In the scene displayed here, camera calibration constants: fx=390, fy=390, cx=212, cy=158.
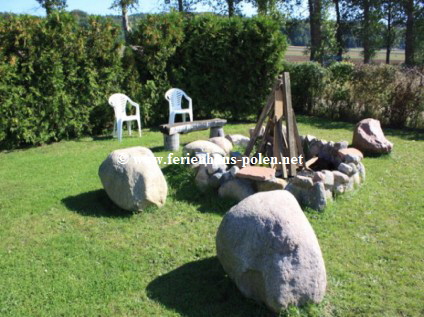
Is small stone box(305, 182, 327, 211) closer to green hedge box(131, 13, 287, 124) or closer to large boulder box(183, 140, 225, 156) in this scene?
large boulder box(183, 140, 225, 156)

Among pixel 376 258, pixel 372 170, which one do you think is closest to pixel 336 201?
pixel 376 258

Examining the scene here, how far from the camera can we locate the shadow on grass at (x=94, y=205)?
186 inches

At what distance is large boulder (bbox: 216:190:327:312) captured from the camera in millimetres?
2855

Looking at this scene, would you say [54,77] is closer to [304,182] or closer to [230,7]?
[304,182]

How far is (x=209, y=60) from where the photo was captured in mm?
10508

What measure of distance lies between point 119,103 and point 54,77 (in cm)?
151

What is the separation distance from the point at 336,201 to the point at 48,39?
6.62 metres

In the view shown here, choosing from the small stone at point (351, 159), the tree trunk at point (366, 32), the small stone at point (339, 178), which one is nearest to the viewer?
the small stone at point (339, 178)

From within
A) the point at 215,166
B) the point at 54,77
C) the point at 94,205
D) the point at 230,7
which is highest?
the point at 230,7

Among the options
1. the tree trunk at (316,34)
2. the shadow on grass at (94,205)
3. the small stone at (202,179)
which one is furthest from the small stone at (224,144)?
the tree trunk at (316,34)

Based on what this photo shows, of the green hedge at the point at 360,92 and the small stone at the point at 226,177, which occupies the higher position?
the green hedge at the point at 360,92

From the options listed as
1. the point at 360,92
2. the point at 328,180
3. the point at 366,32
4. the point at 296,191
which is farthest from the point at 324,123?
the point at 366,32

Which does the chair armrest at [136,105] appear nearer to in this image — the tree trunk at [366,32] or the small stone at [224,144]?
the small stone at [224,144]

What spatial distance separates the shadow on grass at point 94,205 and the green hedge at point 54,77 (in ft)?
11.7
